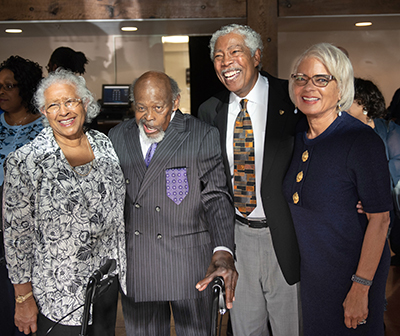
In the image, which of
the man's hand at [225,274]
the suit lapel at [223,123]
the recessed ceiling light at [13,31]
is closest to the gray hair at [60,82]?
the suit lapel at [223,123]

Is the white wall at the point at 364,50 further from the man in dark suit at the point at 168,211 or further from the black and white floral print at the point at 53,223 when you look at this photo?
the black and white floral print at the point at 53,223

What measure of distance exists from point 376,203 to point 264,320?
40.9 inches

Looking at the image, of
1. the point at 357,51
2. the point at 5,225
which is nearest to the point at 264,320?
the point at 5,225

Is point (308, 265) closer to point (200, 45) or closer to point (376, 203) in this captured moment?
point (376, 203)

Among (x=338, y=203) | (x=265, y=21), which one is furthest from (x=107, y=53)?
(x=338, y=203)

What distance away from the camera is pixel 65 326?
187 cm

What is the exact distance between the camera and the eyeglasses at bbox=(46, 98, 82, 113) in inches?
74.4

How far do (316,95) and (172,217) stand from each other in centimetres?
87

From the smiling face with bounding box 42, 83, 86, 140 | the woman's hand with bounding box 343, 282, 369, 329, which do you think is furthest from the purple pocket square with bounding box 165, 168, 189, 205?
the woman's hand with bounding box 343, 282, 369, 329

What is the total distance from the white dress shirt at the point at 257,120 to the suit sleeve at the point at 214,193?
250 millimetres

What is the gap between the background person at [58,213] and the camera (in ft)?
5.87

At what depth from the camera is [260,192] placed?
220 centimetres

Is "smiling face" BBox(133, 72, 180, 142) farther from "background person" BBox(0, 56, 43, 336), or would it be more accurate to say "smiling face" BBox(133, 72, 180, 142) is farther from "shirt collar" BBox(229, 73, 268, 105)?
"background person" BBox(0, 56, 43, 336)

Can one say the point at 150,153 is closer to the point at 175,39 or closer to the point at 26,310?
the point at 26,310
